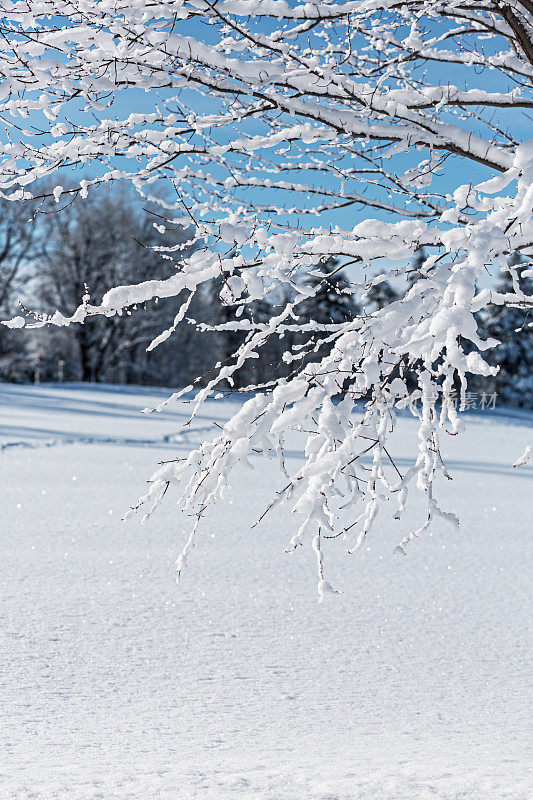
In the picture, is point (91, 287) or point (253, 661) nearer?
point (253, 661)

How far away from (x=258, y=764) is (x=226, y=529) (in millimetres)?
4014

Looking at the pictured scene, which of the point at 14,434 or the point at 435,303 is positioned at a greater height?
the point at 435,303

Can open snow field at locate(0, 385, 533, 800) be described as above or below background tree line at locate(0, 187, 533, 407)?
below

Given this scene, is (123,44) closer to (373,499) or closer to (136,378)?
(373,499)

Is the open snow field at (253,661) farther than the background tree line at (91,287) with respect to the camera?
No

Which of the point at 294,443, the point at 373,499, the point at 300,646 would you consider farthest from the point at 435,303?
the point at 294,443

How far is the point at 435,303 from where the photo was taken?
260 centimetres

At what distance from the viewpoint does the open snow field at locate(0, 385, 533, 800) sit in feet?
8.70

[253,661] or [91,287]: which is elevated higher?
[91,287]

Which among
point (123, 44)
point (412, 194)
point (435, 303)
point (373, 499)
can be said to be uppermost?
point (123, 44)

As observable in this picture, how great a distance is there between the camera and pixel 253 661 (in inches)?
150

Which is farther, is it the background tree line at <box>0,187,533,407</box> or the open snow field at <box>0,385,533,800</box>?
the background tree line at <box>0,187,533,407</box>

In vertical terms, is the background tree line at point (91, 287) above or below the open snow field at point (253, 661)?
above

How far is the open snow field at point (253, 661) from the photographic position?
2652 mm
